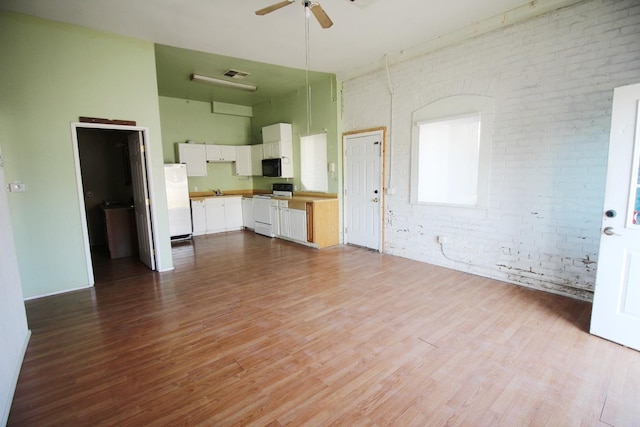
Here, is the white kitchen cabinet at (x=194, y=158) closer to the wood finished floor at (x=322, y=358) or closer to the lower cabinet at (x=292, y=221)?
the lower cabinet at (x=292, y=221)

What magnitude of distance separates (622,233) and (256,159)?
6.99 metres

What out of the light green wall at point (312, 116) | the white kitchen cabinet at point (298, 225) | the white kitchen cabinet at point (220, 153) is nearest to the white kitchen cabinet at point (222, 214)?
the light green wall at point (312, 116)

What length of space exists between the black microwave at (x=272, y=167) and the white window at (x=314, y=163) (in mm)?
528

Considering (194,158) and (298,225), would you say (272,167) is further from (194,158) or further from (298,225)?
(194,158)

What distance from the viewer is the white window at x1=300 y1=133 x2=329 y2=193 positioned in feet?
20.7

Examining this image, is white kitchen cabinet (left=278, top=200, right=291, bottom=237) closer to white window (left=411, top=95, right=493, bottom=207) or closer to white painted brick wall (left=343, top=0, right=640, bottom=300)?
white window (left=411, top=95, right=493, bottom=207)

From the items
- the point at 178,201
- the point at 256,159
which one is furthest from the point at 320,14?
the point at 256,159

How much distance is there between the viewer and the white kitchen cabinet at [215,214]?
734cm

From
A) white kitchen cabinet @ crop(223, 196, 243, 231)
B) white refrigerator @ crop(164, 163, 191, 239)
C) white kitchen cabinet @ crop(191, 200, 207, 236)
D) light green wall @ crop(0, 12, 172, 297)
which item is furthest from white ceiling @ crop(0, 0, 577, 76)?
white kitchen cabinet @ crop(223, 196, 243, 231)

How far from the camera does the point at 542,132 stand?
11.2 ft

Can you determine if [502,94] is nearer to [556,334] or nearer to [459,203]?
[459,203]

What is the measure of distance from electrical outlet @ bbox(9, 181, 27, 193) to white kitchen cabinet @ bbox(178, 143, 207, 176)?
3.78 m

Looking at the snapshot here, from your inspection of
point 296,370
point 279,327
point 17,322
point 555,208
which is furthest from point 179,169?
point 555,208

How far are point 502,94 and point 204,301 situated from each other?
4.39m
